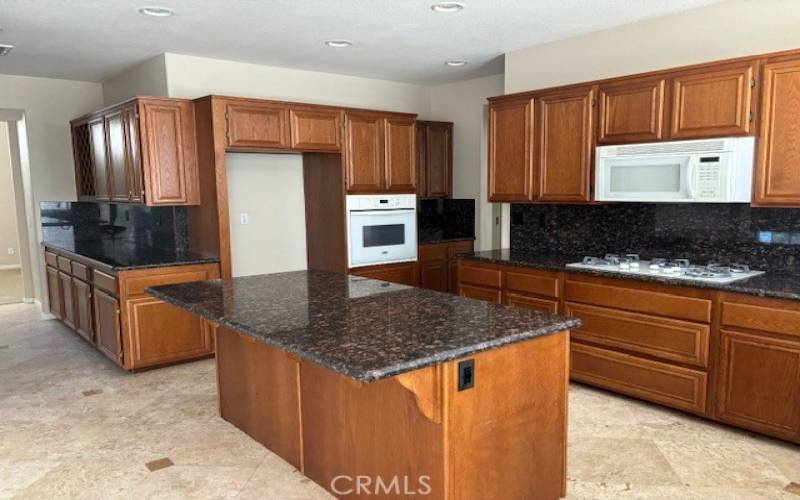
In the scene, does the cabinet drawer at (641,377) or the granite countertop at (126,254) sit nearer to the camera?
the cabinet drawer at (641,377)

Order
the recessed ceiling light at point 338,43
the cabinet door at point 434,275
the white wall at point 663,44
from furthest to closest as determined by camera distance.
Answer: the cabinet door at point 434,275, the recessed ceiling light at point 338,43, the white wall at point 663,44

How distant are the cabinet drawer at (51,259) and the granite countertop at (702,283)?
388 centimetres

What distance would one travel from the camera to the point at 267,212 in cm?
520

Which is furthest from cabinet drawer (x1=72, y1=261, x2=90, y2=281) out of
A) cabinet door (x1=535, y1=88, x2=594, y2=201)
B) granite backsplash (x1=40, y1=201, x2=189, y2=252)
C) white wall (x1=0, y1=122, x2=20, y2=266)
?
white wall (x1=0, y1=122, x2=20, y2=266)

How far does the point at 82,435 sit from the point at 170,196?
1877mm

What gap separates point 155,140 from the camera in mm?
4320

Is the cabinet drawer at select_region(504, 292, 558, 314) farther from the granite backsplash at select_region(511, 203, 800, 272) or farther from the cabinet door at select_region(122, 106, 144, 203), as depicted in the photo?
the cabinet door at select_region(122, 106, 144, 203)

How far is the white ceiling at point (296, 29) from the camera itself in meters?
3.41

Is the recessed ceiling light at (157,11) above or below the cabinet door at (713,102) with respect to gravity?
above

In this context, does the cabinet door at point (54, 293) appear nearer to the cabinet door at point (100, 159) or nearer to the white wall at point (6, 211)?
the cabinet door at point (100, 159)

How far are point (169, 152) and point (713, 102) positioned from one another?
3.65 metres

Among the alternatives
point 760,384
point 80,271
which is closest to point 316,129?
point 80,271

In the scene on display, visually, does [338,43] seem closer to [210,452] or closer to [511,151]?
[511,151]

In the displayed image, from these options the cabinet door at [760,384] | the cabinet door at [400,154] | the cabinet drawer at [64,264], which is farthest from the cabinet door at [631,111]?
the cabinet drawer at [64,264]
